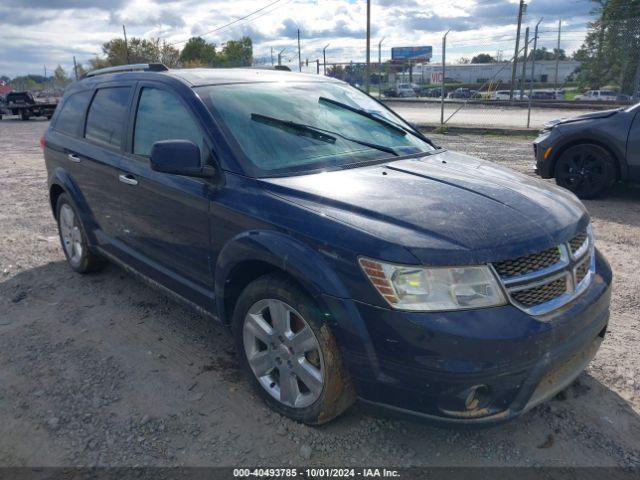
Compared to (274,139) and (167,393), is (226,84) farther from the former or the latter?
(167,393)

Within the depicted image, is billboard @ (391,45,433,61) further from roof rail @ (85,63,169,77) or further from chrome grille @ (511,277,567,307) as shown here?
chrome grille @ (511,277,567,307)

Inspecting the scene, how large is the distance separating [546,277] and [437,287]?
21.9 inches

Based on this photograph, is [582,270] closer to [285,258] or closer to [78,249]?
[285,258]

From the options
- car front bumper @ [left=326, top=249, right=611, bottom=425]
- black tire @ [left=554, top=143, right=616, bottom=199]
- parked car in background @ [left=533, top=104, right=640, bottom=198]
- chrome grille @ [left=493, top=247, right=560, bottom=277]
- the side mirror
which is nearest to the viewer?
car front bumper @ [left=326, top=249, right=611, bottom=425]

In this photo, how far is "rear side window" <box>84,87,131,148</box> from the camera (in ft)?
13.1

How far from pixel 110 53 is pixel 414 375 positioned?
186 ft

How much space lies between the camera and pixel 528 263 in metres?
2.42

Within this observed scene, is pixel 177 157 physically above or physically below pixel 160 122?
below

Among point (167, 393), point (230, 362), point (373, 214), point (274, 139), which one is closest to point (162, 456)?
point (167, 393)

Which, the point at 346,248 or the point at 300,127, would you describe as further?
the point at 300,127

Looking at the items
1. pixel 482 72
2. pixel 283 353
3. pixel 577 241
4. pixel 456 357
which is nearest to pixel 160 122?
pixel 283 353

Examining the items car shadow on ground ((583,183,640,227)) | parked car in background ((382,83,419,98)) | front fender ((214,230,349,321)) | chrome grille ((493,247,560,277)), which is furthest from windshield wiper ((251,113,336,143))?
parked car in background ((382,83,419,98))

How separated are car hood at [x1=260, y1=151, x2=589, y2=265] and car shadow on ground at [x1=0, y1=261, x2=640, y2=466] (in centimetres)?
82

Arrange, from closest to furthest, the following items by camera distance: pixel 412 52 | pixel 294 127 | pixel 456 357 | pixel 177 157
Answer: pixel 456 357
pixel 177 157
pixel 294 127
pixel 412 52
